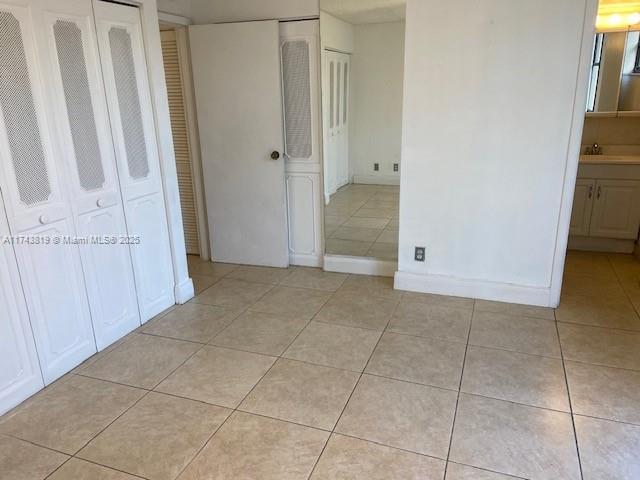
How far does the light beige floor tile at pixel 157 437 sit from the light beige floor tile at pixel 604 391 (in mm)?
1731

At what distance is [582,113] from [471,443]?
6.88 feet

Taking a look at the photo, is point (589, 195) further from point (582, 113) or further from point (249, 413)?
point (249, 413)

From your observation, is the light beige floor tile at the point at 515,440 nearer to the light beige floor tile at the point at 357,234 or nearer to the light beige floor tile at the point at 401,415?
the light beige floor tile at the point at 401,415

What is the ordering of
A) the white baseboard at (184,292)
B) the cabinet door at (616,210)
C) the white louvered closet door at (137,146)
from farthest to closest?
1. the cabinet door at (616,210)
2. the white baseboard at (184,292)
3. the white louvered closet door at (137,146)

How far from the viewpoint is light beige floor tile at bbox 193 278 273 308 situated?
340 cm

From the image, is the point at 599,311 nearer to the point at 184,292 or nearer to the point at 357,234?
the point at 357,234

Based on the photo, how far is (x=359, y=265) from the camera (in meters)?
3.85

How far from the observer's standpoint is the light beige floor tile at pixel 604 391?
213 centimetres

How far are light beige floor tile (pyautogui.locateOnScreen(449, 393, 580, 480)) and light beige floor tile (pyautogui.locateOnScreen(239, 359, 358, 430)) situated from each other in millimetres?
571

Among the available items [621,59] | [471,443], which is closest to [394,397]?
[471,443]

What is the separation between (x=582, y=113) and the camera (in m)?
2.82

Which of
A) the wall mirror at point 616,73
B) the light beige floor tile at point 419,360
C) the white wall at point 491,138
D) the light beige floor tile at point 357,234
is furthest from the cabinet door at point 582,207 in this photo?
the light beige floor tile at point 419,360

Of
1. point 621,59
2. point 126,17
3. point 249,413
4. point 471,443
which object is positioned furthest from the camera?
point 621,59

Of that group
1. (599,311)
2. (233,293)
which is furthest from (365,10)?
(599,311)
